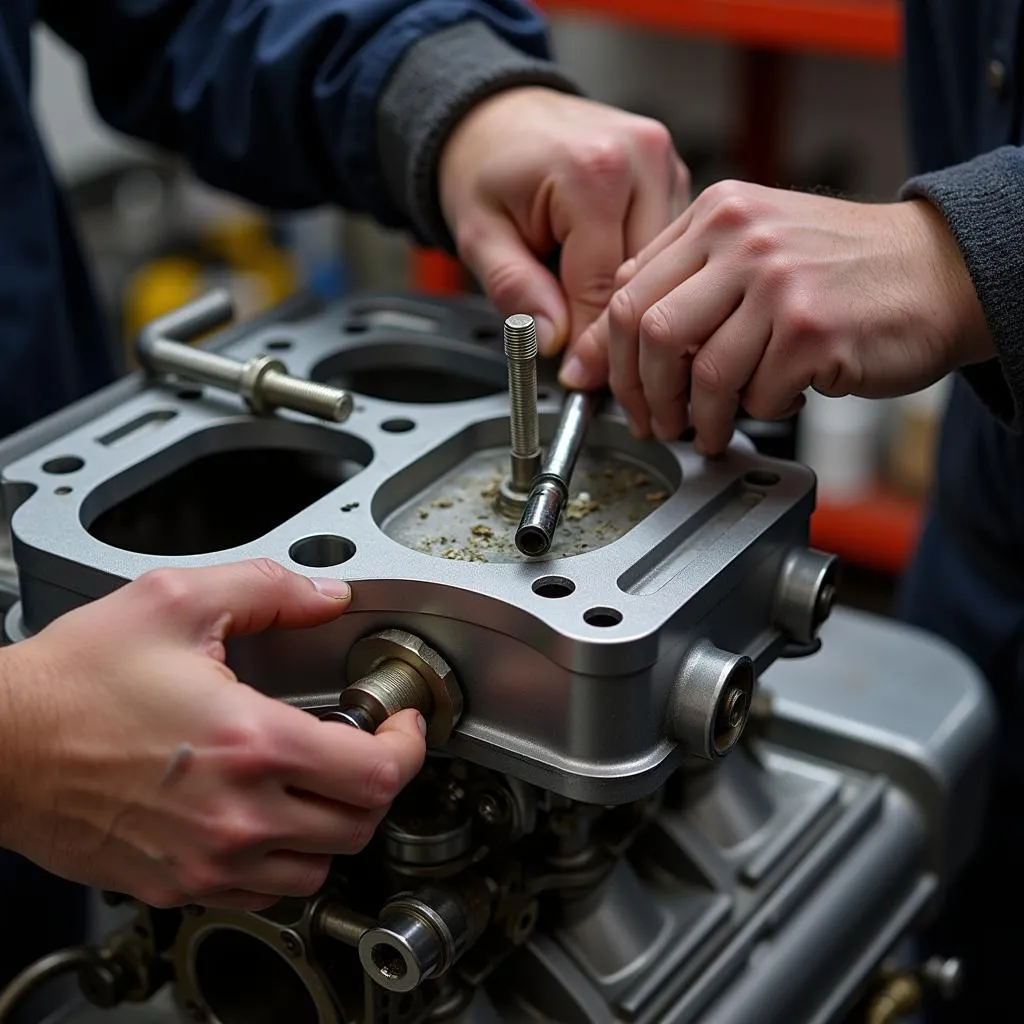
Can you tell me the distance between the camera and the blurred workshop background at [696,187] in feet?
5.83

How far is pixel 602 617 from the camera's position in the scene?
51 cm

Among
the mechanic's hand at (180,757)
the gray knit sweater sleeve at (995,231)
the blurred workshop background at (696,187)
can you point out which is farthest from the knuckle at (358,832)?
the blurred workshop background at (696,187)

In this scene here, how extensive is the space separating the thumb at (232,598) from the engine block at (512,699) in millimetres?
25

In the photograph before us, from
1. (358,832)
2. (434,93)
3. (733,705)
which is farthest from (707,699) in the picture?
(434,93)

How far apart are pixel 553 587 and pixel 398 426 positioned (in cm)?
17

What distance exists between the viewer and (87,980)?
0.63 metres

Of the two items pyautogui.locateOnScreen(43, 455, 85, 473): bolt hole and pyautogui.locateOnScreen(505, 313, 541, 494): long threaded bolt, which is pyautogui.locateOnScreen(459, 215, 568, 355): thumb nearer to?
pyautogui.locateOnScreen(505, 313, 541, 494): long threaded bolt

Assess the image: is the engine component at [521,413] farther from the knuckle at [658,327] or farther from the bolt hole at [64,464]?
the bolt hole at [64,464]

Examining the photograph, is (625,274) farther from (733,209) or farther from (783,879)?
(783,879)

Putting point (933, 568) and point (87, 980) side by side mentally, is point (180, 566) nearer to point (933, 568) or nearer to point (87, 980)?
point (87, 980)

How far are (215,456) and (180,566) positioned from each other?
0.16 meters

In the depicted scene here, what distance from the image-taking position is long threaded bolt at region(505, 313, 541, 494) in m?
0.56

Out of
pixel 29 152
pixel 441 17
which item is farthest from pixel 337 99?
pixel 29 152

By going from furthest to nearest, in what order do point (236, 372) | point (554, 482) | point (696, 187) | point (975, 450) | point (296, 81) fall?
1. point (696, 187)
2. point (975, 450)
3. point (296, 81)
4. point (236, 372)
5. point (554, 482)
